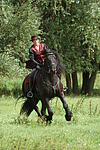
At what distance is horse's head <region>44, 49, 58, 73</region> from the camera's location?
1307 centimetres

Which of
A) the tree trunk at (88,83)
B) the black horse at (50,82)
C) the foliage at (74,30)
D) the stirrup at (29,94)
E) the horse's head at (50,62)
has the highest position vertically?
the horse's head at (50,62)

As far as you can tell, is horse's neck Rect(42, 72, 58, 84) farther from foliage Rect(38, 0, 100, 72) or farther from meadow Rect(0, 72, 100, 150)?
foliage Rect(38, 0, 100, 72)

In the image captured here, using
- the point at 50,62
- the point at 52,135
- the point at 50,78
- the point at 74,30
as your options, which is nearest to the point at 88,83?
the point at 74,30

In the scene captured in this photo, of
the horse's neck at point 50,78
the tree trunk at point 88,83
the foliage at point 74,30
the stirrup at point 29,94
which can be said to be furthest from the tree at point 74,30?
the horse's neck at point 50,78

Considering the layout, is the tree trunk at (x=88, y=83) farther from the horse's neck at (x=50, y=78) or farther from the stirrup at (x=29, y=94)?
the horse's neck at (x=50, y=78)

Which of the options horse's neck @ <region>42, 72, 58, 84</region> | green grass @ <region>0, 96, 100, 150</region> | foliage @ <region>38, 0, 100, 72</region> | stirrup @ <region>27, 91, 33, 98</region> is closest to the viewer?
green grass @ <region>0, 96, 100, 150</region>

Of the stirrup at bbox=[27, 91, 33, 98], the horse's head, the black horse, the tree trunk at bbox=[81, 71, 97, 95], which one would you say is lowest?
the tree trunk at bbox=[81, 71, 97, 95]

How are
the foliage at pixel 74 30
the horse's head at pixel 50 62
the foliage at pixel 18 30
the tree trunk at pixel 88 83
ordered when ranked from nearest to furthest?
1. the horse's head at pixel 50 62
2. the foliage at pixel 18 30
3. the foliage at pixel 74 30
4. the tree trunk at pixel 88 83

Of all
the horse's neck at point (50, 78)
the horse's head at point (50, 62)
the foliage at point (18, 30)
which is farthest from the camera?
the foliage at point (18, 30)

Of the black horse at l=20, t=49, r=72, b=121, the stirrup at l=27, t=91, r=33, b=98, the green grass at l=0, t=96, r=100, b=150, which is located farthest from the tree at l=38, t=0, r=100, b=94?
the black horse at l=20, t=49, r=72, b=121

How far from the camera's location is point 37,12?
26.7 metres

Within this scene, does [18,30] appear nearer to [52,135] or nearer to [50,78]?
[50,78]

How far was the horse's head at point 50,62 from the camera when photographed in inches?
515

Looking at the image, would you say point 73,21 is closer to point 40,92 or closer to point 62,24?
point 62,24
